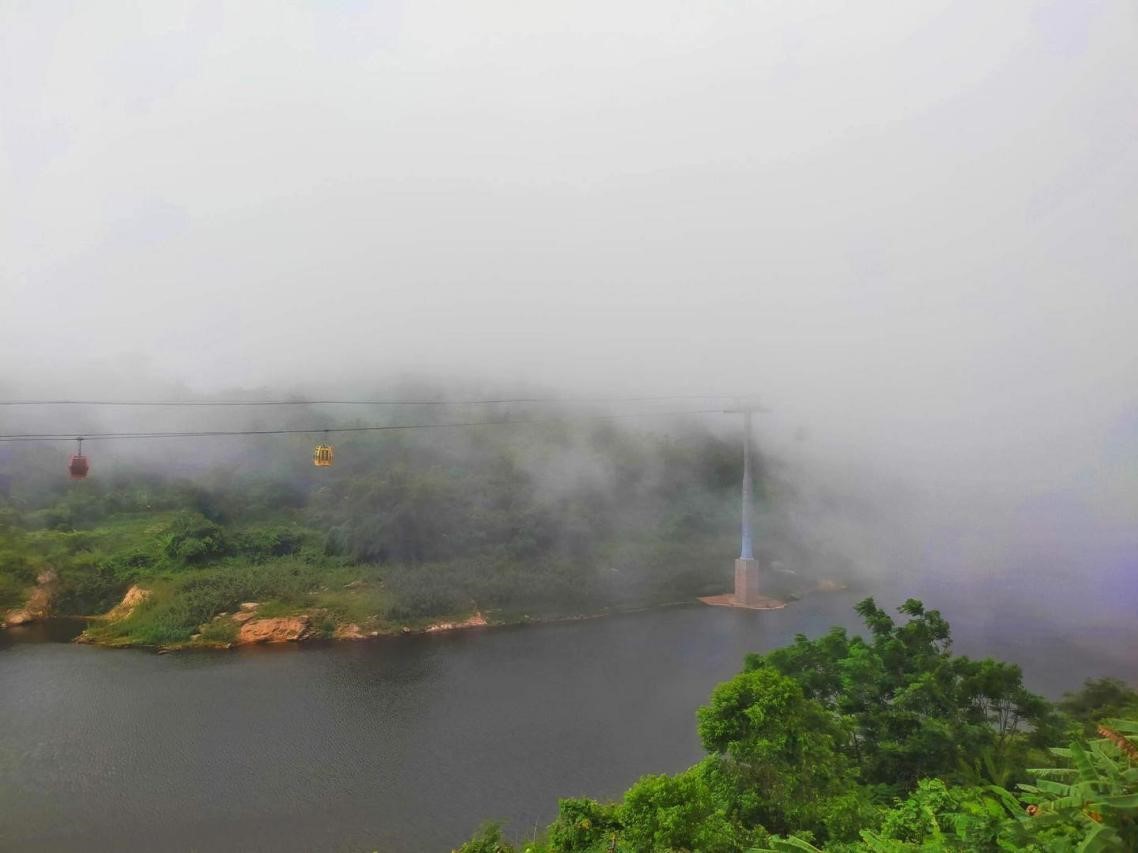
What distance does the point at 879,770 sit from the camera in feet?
30.9

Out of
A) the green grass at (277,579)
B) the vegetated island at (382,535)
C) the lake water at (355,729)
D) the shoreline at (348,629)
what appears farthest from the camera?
the vegetated island at (382,535)

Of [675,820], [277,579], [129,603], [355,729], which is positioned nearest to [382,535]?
[277,579]

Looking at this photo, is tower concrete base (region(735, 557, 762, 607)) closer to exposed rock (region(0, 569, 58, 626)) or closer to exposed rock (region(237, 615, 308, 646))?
exposed rock (region(237, 615, 308, 646))

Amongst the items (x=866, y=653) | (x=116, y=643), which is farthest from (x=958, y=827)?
(x=116, y=643)

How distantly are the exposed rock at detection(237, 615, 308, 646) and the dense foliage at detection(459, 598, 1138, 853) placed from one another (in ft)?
58.1

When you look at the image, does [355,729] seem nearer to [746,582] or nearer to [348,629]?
[348,629]

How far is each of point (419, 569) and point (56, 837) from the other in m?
17.5

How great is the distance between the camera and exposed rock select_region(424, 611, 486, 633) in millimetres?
26297

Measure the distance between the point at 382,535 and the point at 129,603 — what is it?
10.1 m

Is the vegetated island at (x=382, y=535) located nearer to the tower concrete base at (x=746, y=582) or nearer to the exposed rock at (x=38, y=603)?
the exposed rock at (x=38, y=603)

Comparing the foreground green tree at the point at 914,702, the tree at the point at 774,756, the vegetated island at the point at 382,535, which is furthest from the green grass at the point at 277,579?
the tree at the point at 774,756

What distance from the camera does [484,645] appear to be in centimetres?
2409

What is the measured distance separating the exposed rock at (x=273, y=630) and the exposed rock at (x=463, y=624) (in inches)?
194

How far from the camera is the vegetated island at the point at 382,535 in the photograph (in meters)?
25.5
